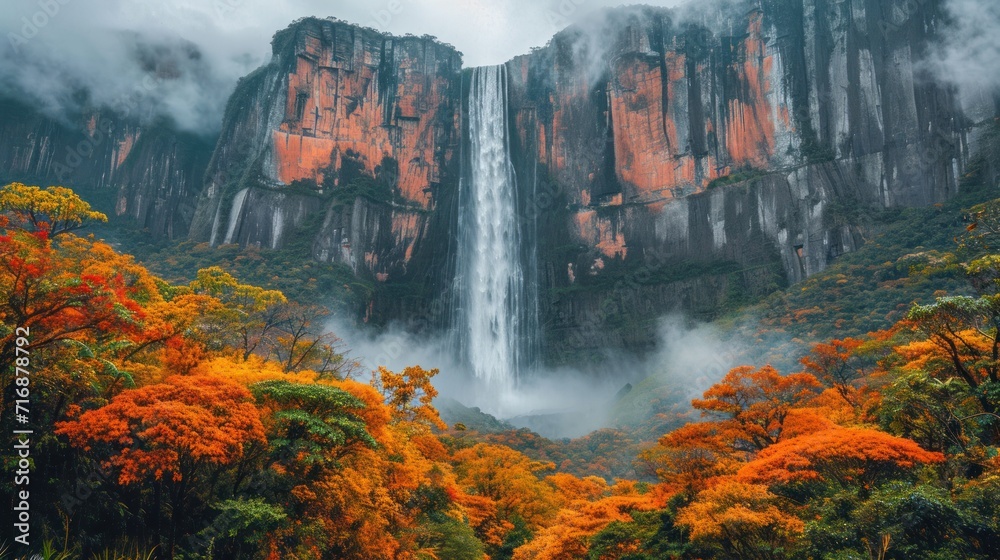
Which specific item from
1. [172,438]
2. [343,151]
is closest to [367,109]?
[343,151]

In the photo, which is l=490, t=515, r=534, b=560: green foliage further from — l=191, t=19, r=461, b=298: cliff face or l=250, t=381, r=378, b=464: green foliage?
l=191, t=19, r=461, b=298: cliff face

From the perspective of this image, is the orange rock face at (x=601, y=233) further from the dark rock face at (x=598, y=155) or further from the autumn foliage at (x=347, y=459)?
the autumn foliage at (x=347, y=459)

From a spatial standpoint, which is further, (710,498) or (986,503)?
(710,498)

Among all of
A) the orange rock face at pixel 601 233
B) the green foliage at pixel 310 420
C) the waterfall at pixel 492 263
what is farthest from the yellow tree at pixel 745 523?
the orange rock face at pixel 601 233

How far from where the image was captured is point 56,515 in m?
13.0

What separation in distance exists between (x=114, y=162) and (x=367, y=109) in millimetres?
33123

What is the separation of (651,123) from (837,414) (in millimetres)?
49960

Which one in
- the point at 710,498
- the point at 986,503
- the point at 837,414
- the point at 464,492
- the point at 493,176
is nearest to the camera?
the point at 986,503

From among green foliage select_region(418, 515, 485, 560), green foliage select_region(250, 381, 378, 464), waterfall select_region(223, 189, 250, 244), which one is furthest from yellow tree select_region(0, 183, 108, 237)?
waterfall select_region(223, 189, 250, 244)

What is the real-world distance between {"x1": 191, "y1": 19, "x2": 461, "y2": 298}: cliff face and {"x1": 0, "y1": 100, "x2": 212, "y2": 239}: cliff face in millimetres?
7039

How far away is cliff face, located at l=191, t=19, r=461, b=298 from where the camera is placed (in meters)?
66.9

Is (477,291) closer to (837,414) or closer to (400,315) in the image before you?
(400,315)

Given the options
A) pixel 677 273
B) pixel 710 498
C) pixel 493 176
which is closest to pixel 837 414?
pixel 710 498

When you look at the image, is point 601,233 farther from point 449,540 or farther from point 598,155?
point 449,540
